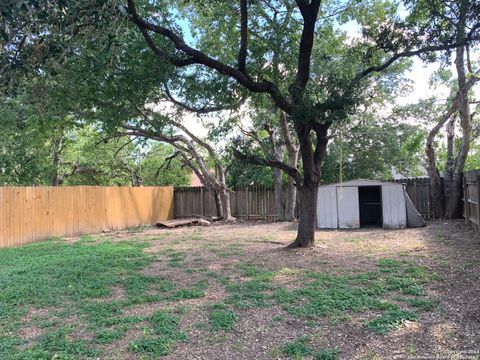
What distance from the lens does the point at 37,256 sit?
9359mm

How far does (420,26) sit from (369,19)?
198 centimetres

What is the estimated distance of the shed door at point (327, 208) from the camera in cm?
1365

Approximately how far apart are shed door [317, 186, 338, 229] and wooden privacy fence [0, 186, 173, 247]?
25.0ft

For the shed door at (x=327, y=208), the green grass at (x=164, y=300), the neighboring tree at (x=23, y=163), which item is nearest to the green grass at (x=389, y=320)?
the green grass at (x=164, y=300)

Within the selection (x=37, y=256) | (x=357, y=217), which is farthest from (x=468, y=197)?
(x=37, y=256)

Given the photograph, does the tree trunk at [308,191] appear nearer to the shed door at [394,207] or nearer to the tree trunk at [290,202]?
the shed door at [394,207]

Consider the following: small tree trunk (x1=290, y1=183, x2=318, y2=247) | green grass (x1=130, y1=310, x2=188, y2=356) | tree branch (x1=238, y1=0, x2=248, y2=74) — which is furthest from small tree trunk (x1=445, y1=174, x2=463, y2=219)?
green grass (x1=130, y1=310, x2=188, y2=356)

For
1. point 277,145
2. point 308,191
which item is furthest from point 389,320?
point 277,145

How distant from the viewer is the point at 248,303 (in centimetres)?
509

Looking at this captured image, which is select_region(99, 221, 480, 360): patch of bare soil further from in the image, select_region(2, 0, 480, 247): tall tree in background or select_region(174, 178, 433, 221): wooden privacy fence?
select_region(174, 178, 433, 221): wooden privacy fence

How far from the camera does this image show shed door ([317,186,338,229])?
13.6 m

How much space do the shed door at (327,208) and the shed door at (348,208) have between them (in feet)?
0.53

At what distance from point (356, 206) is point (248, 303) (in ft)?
30.2

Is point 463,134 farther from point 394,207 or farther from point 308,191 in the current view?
point 308,191
